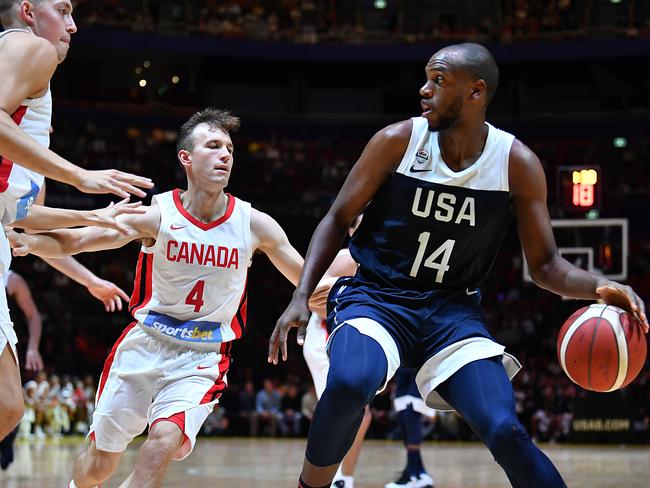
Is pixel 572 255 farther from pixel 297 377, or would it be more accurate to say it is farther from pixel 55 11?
pixel 55 11

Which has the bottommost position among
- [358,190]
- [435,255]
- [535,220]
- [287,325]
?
[287,325]

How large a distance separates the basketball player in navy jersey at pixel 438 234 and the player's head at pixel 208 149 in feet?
4.14

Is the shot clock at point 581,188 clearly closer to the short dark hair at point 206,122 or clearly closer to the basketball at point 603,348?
the short dark hair at point 206,122

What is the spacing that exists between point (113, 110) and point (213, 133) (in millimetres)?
20103

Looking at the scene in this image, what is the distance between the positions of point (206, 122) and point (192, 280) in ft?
2.93

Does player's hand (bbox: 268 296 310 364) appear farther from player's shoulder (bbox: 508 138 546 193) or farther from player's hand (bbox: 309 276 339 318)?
player's shoulder (bbox: 508 138 546 193)

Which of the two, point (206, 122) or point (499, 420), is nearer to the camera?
point (499, 420)

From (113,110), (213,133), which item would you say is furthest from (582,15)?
(213,133)

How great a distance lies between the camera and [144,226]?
507cm

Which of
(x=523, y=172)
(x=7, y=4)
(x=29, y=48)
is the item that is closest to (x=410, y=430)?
(x=523, y=172)

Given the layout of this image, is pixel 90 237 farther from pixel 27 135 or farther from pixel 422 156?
pixel 422 156

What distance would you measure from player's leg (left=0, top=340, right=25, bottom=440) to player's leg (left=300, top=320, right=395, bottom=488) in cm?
113

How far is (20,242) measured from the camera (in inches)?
181

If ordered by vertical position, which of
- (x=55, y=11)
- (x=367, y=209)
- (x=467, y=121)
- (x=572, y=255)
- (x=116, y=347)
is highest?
(x=55, y=11)
